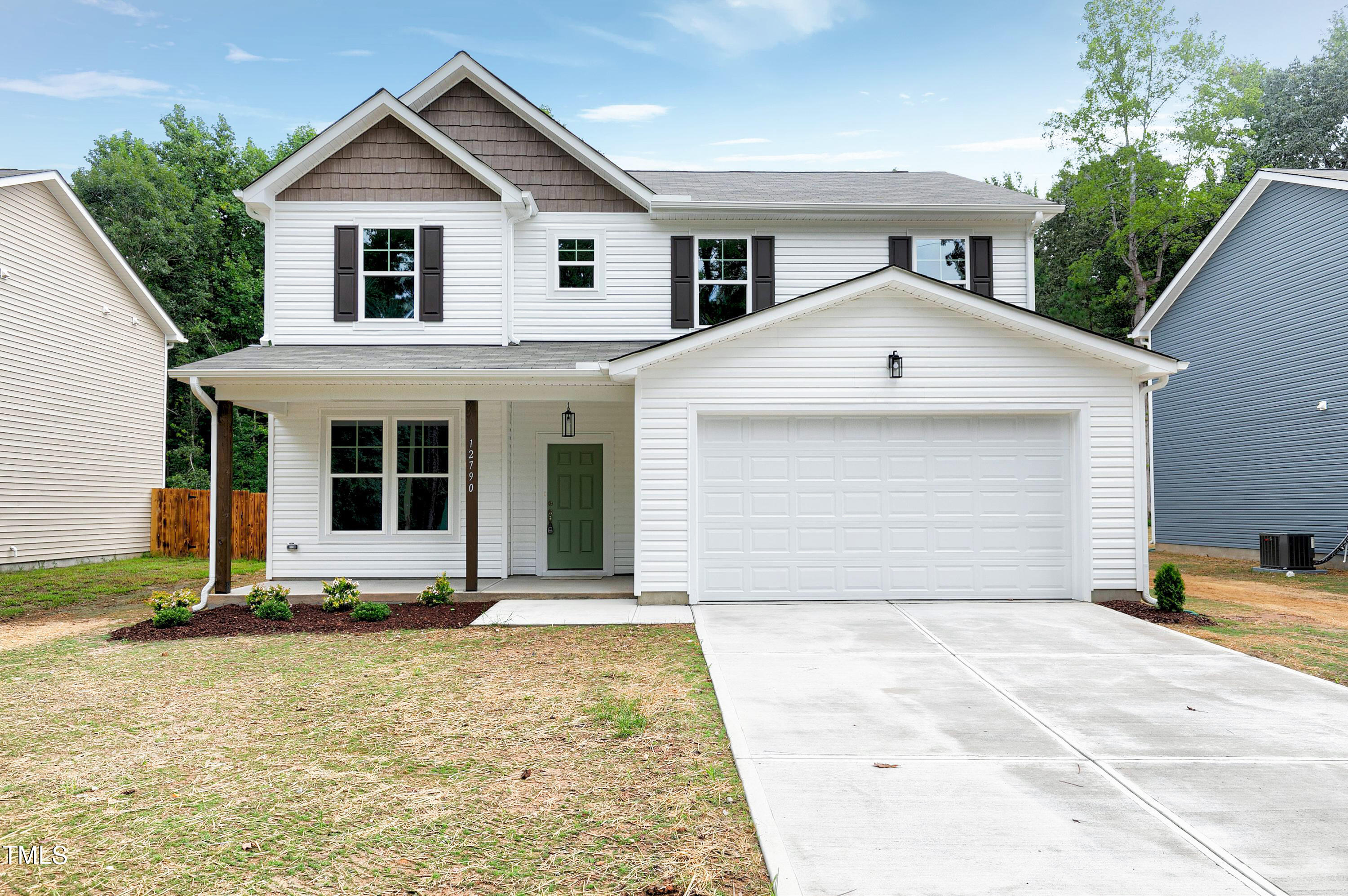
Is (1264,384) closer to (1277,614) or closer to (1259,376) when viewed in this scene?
(1259,376)

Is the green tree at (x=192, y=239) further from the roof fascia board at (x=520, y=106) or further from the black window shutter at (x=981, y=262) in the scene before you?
the black window shutter at (x=981, y=262)

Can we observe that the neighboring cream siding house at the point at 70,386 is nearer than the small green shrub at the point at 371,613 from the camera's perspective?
No

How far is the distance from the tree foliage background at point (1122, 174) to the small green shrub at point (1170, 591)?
2062 centimetres

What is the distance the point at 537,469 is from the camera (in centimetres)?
1231

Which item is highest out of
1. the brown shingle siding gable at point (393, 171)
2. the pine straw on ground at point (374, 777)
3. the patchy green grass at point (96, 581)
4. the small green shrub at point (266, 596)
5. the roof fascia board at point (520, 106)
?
the roof fascia board at point (520, 106)

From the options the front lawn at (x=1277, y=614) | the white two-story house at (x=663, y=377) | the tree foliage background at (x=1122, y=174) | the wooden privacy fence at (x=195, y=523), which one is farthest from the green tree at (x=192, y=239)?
the front lawn at (x=1277, y=614)

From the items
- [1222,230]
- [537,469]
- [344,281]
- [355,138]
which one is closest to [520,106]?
[355,138]

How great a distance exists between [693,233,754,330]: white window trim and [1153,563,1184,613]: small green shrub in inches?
273

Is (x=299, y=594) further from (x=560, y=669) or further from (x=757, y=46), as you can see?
(x=757, y=46)

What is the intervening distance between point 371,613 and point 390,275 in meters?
5.47

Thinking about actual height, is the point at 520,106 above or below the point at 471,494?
above

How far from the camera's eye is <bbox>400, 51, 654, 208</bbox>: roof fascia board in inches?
503

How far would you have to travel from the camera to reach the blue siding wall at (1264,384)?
14.4 meters

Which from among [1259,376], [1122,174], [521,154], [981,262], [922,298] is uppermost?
[1122,174]
